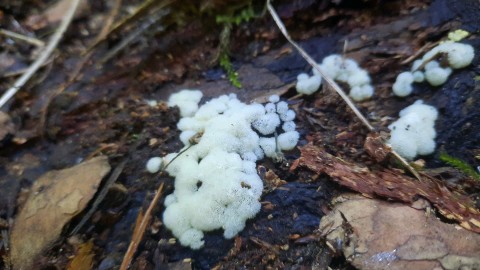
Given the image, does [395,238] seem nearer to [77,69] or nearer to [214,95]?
[214,95]

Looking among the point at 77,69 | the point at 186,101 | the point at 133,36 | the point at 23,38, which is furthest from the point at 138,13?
the point at 23,38

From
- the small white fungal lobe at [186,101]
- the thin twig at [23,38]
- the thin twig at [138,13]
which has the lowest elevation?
the small white fungal lobe at [186,101]

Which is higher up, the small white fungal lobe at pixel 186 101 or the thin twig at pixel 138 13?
the thin twig at pixel 138 13

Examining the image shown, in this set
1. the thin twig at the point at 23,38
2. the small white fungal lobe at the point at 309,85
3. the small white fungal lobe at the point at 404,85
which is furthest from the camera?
the thin twig at the point at 23,38

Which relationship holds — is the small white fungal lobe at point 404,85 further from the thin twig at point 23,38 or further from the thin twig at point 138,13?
the thin twig at point 23,38

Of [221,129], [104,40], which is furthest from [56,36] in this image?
[221,129]

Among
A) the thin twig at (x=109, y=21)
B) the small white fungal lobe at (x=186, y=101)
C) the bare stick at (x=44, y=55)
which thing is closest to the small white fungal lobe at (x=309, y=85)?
the small white fungal lobe at (x=186, y=101)

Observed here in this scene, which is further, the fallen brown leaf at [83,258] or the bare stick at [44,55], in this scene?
the bare stick at [44,55]
